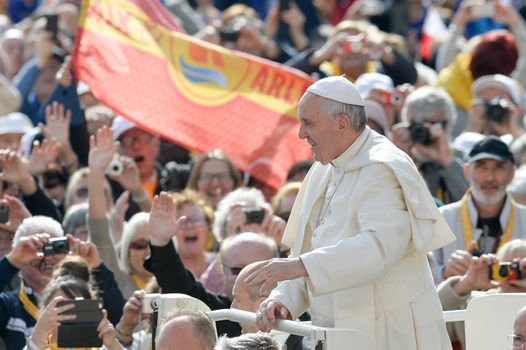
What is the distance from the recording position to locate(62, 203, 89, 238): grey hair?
960 cm

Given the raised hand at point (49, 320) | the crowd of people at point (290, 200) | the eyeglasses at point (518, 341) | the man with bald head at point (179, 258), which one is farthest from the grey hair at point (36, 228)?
the eyeglasses at point (518, 341)

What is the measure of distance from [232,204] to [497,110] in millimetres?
2605

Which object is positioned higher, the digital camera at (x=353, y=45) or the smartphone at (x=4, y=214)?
the digital camera at (x=353, y=45)

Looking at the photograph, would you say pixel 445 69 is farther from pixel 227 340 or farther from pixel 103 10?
pixel 227 340

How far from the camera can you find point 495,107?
11.1 m

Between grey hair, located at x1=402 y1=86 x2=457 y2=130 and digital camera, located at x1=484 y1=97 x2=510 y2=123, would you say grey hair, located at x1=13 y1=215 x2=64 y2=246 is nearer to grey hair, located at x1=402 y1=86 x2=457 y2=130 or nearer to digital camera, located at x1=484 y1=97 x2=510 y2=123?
grey hair, located at x1=402 y1=86 x2=457 y2=130

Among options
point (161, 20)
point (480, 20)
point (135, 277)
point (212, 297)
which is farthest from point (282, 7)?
point (212, 297)

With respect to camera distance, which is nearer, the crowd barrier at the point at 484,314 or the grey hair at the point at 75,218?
Result: the crowd barrier at the point at 484,314

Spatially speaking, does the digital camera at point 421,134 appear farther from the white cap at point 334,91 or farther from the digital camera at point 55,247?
the white cap at point 334,91

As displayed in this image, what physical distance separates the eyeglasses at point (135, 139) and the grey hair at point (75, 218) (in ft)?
5.71

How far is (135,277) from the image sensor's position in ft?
30.1

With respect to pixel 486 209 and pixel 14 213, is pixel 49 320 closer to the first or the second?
pixel 14 213

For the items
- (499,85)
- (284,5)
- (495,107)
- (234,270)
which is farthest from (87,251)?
(284,5)

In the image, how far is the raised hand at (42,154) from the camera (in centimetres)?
1042
